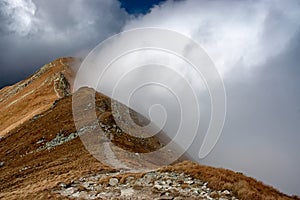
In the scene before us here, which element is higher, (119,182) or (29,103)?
(29,103)

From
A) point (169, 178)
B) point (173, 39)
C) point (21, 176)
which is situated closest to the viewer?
point (169, 178)

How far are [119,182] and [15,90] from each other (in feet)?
428

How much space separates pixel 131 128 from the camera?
64.9 m

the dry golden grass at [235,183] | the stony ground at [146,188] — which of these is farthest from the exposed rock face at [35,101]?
the dry golden grass at [235,183]

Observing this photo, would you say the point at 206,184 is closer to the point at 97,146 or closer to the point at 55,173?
the point at 55,173

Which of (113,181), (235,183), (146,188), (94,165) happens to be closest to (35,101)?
(94,165)

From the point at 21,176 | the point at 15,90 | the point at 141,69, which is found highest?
the point at 15,90

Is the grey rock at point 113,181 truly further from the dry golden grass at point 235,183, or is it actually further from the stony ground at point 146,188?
the dry golden grass at point 235,183

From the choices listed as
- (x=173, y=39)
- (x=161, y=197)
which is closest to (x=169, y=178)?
(x=161, y=197)

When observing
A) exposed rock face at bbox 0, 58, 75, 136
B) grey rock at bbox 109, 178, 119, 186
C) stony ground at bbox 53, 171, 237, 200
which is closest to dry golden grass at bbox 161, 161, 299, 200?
stony ground at bbox 53, 171, 237, 200

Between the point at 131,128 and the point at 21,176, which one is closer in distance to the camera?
the point at 21,176

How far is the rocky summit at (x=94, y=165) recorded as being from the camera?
28.4 m

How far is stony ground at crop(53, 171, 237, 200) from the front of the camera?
27.3 metres

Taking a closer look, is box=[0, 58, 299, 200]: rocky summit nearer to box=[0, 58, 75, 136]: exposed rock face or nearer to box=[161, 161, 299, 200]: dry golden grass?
box=[161, 161, 299, 200]: dry golden grass
